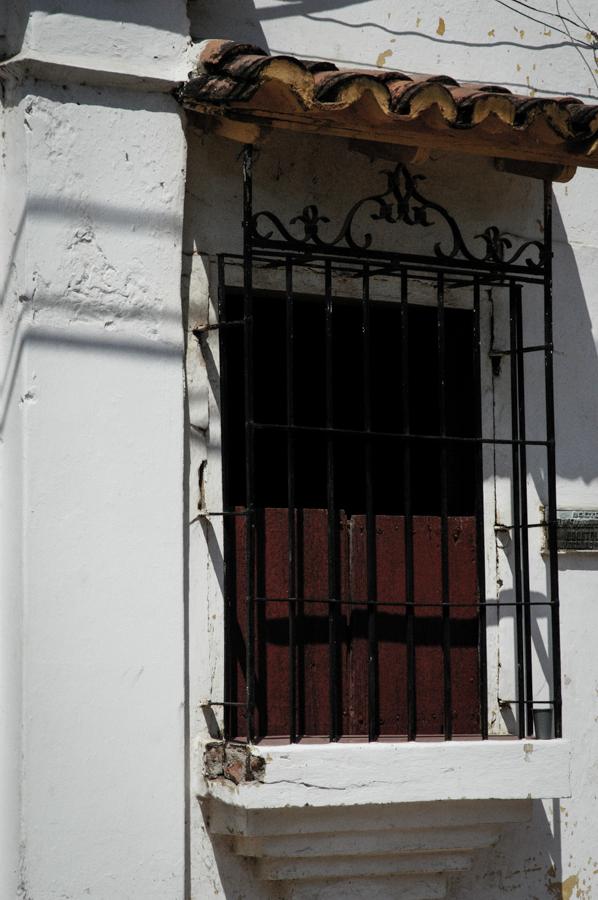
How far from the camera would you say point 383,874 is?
451 cm

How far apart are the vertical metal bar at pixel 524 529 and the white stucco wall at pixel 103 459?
1038 mm

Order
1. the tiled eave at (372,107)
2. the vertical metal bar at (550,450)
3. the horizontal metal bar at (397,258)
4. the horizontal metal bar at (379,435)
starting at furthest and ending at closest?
1. the vertical metal bar at (550,450)
2. the horizontal metal bar at (397,258)
3. the horizontal metal bar at (379,435)
4. the tiled eave at (372,107)

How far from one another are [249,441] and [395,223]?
1047 millimetres

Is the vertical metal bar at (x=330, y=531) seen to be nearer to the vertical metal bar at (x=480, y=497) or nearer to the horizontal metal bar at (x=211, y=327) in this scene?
the horizontal metal bar at (x=211, y=327)

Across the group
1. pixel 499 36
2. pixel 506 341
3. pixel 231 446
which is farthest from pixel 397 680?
pixel 499 36

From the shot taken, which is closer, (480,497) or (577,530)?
(480,497)

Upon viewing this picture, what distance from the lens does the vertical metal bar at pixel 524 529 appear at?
4781 millimetres

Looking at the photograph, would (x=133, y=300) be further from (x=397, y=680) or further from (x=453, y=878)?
(x=453, y=878)

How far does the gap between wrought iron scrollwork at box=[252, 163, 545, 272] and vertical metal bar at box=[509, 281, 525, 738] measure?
0.15 m

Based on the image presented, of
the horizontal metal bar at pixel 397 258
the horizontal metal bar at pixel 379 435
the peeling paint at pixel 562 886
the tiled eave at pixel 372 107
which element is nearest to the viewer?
the tiled eave at pixel 372 107

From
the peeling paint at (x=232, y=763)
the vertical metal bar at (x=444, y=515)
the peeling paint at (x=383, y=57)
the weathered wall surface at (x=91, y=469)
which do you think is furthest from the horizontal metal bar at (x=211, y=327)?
the peeling paint at (x=232, y=763)

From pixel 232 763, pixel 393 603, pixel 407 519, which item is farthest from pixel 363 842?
pixel 407 519

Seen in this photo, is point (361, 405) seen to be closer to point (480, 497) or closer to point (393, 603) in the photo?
point (480, 497)

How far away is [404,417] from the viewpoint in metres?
4.61
